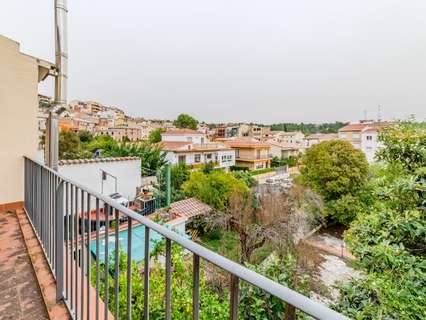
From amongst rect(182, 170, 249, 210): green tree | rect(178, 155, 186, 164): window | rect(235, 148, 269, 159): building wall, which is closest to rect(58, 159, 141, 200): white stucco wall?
rect(182, 170, 249, 210): green tree

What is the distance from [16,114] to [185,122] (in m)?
34.6

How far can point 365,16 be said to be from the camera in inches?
383

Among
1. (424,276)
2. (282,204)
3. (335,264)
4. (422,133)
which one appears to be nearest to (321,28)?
(282,204)

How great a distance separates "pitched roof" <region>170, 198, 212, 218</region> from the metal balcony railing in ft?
24.7

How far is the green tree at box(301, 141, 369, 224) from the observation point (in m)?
12.6

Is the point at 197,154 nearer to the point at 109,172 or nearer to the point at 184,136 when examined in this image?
the point at 184,136

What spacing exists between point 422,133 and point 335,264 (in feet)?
22.2

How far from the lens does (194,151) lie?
66.2 ft

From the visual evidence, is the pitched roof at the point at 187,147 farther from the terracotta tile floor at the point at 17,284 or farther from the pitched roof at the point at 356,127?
the terracotta tile floor at the point at 17,284

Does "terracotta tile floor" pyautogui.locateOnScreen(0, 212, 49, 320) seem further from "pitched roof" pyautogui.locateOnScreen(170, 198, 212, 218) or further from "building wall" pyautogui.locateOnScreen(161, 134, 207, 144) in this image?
"building wall" pyautogui.locateOnScreen(161, 134, 207, 144)

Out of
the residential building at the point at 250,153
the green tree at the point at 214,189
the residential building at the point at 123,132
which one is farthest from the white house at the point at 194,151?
the residential building at the point at 123,132

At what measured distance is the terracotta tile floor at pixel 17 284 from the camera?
1417 mm

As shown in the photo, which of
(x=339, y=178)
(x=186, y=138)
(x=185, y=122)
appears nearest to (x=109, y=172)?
(x=339, y=178)

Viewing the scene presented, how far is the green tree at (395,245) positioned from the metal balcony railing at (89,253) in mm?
2955
